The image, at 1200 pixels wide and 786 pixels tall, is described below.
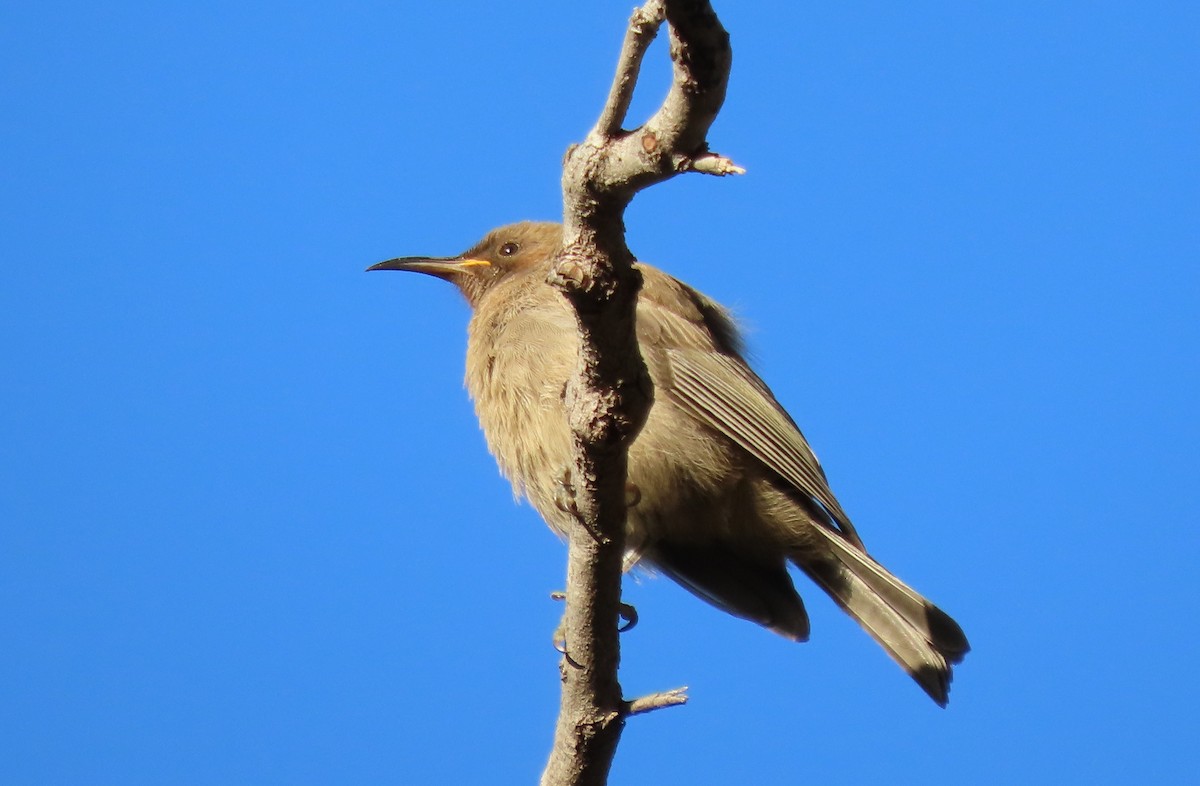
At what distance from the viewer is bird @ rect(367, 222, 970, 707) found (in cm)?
574

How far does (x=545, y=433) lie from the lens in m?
5.75

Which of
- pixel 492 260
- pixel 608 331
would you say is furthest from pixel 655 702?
pixel 492 260

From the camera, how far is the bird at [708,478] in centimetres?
574

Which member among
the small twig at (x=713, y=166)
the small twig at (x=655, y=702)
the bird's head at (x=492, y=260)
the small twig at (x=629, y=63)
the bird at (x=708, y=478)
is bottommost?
the small twig at (x=655, y=702)

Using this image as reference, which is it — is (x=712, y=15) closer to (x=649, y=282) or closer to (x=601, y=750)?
(x=601, y=750)

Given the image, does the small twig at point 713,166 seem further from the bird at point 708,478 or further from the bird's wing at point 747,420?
the bird's wing at point 747,420

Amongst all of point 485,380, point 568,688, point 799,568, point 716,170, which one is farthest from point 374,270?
point 716,170

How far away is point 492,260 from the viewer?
7.34m

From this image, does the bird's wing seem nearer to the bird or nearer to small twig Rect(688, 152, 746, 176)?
the bird

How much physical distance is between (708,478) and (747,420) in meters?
0.35

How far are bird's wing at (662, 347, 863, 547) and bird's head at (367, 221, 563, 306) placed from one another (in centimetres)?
132

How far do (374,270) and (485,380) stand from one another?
Result: 4.92 feet

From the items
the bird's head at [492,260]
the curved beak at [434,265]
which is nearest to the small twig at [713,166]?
the bird's head at [492,260]

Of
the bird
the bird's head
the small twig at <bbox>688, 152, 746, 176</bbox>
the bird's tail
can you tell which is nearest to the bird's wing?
the bird
